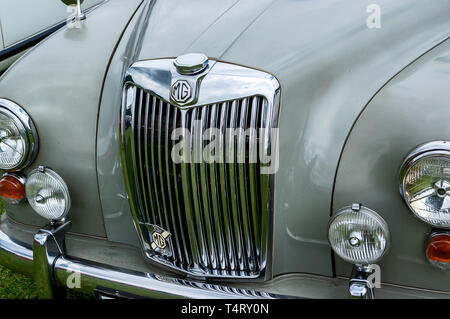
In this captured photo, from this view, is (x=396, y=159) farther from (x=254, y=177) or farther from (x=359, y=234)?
(x=254, y=177)

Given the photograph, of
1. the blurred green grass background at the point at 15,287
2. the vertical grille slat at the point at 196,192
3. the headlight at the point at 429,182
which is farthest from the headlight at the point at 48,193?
the headlight at the point at 429,182

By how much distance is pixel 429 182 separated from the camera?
1689mm

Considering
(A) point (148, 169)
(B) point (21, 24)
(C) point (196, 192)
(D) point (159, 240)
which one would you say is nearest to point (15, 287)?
(D) point (159, 240)

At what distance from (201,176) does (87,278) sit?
0.54 metres

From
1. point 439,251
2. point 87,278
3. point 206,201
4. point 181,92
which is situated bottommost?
point 87,278

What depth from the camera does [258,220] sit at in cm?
190

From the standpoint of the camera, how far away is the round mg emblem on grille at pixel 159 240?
80.8 inches

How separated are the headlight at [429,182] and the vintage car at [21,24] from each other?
10.8 feet

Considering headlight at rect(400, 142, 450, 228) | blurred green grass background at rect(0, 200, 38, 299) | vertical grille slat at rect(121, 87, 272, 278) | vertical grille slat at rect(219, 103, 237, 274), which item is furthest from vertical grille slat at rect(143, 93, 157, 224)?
blurred green grass background at rect(0, 200, 38, 299)

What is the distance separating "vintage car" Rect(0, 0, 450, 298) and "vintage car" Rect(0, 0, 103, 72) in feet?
7.34

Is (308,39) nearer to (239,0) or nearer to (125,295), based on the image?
(239,0)

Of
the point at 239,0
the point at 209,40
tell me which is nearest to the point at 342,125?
the point at 209,40

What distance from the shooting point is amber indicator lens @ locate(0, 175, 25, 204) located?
7.04ft

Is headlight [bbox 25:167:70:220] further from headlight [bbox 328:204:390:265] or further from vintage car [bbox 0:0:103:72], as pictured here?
vintage car [bbox 0:0:103:72]
